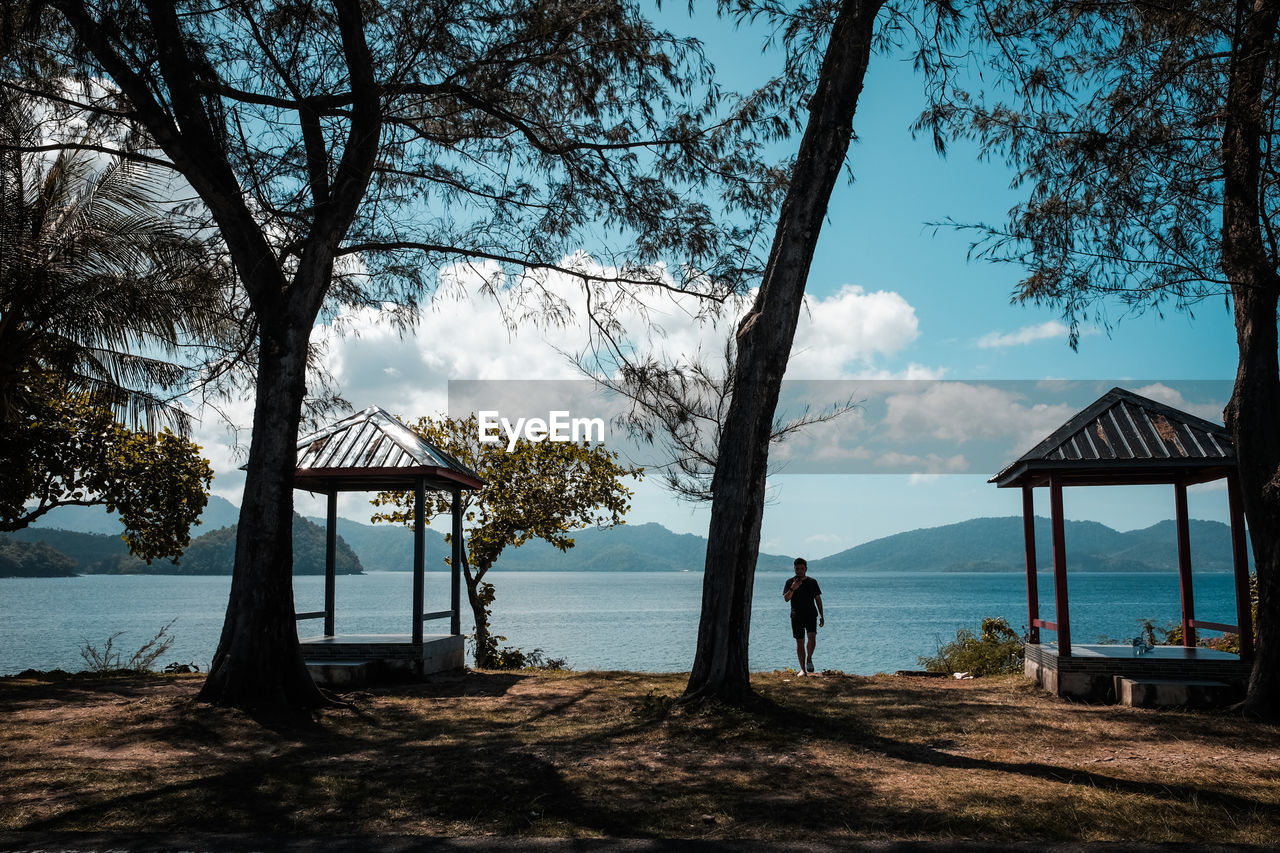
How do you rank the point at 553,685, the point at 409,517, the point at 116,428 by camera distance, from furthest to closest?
1. the point at 409,517
2. the point at 116,428
3. the point at 553,685

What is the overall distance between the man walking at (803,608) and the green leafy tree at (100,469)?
9.72m

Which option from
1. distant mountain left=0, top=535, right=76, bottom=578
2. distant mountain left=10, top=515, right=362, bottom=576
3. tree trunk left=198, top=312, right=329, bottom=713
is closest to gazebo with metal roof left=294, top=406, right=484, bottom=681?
tree trunk left=198, top=312, right=329, bottom=713

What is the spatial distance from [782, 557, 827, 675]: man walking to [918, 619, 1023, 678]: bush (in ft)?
9.08

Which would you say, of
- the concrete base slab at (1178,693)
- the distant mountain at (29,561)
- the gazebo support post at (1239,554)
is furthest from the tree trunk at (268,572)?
the distant mountain at (29,561)

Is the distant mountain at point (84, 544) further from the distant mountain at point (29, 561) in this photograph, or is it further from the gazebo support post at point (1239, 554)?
the gazebo support post at point (1239, 554)

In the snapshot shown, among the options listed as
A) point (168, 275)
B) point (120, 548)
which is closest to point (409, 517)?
point (168, 275)

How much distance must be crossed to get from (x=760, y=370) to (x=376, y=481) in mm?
5953

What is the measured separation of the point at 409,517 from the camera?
18922 mm

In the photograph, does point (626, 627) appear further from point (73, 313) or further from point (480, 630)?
point (73, 313)

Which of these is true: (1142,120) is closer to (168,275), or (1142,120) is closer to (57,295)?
(168,275)

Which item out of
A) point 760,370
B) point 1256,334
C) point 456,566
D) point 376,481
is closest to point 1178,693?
point 1256,334

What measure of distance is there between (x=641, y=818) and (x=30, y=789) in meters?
3.82

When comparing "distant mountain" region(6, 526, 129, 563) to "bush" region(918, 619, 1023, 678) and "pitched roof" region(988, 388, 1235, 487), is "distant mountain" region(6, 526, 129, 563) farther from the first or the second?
"pitched roof" region(988, 388, 1235, 487)

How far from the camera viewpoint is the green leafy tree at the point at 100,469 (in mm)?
13750
